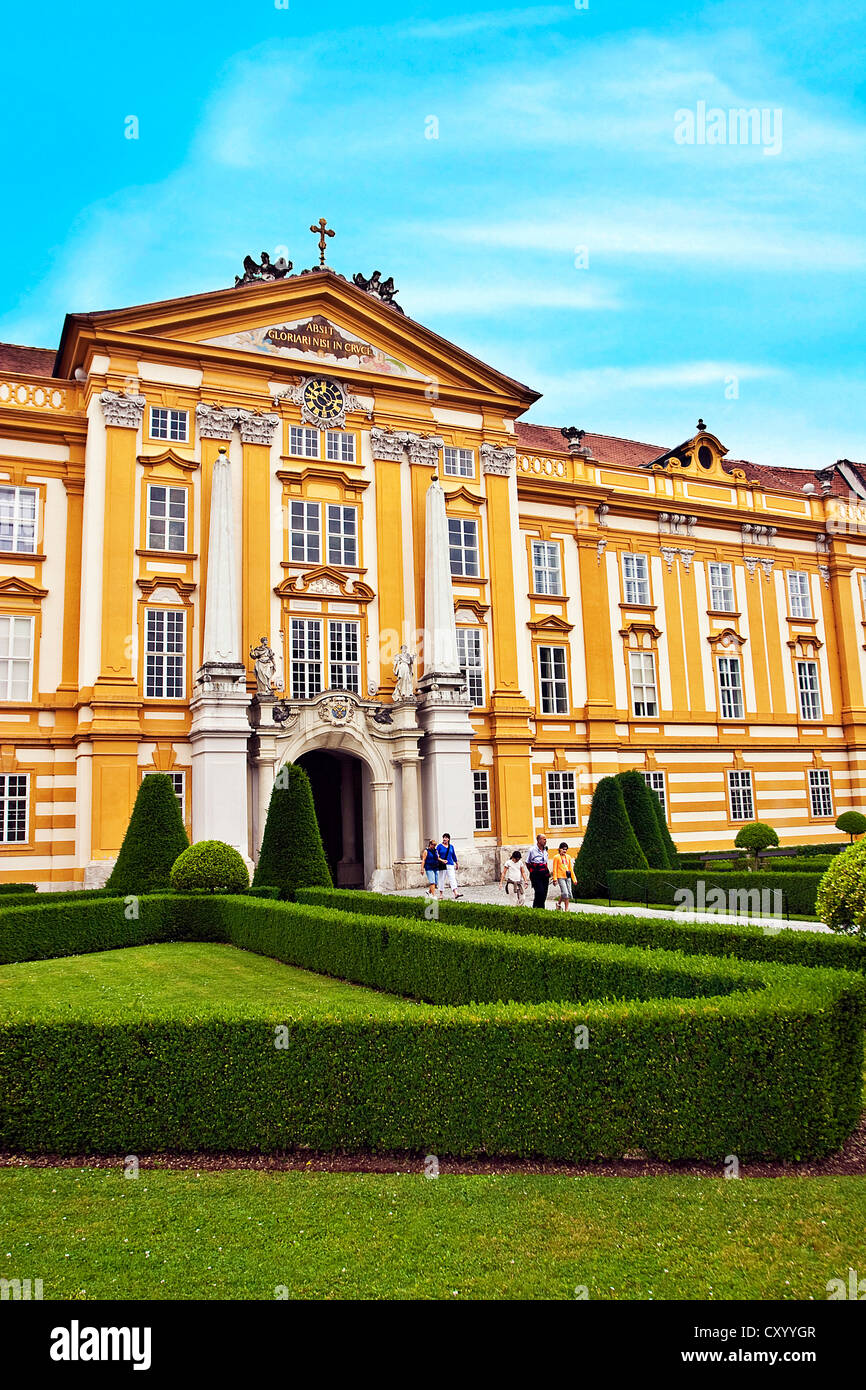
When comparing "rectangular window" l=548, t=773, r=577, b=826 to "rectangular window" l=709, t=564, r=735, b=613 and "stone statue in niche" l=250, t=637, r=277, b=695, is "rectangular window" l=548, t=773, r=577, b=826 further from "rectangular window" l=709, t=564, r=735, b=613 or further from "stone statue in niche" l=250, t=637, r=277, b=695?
"stone statue in niche" l=250, t=637, r=277, b=695

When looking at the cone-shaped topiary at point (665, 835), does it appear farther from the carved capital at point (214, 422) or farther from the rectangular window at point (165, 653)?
the carved capital at point (214, 422)

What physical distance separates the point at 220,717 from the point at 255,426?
33.9 feet

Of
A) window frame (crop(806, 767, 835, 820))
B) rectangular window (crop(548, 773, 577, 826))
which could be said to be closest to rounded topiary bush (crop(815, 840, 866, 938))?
rectangular window (crop(548, 773, 577, 826))

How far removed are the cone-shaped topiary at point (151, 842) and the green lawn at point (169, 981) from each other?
338 centimetres

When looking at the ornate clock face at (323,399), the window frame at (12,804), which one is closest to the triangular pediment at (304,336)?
the ornate clock face at (323,399)

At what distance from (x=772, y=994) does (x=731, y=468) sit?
4444 cm

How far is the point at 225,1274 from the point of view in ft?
19.0

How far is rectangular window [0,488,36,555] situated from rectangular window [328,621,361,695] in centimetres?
978

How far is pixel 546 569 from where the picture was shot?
4034cm

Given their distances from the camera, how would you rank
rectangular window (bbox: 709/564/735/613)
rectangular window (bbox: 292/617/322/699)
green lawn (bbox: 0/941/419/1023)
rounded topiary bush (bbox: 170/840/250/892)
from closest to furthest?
green lawn (bbox: 0/941/419/1023), rounded topiary bush (bbox: 170/840/250/892), rectangular window (bbox: 292/617/322/699), rectangular window (bbox: 709/564/735/613)

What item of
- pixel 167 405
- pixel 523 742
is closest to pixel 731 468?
pixel 523 742

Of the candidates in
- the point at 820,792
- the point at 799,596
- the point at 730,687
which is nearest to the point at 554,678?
the point at 730,687

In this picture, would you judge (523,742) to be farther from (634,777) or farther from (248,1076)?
(248,1076)

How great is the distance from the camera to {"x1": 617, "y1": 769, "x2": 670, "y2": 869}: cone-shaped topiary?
2889 centimetres
